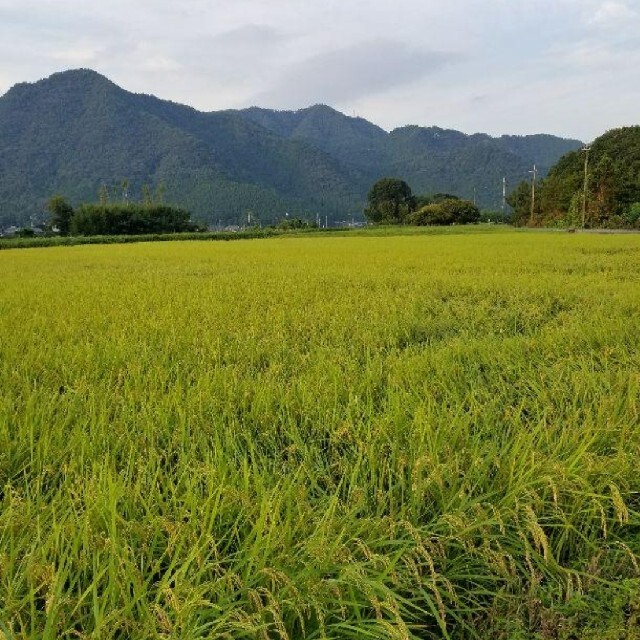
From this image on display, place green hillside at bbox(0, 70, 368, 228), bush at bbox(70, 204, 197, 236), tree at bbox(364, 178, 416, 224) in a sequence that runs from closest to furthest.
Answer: bush at bbox(70, 204, 197, 236)
tree at bbox(364, 178, 416, 224)
green hillside at bbox(0, 70, 368, 228)

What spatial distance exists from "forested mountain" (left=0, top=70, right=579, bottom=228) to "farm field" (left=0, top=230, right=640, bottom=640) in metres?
127

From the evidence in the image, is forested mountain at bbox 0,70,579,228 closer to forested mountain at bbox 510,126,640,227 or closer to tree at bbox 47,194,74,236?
tree at bbox 47,194,74,236

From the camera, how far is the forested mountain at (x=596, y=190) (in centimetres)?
4434

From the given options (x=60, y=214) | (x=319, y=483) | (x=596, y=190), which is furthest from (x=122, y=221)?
(x=319, y=483)

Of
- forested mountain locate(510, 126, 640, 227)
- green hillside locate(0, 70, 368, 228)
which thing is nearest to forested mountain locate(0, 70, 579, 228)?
green hillside locate(0, 70, 368, 228)

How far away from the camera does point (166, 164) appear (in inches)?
5846

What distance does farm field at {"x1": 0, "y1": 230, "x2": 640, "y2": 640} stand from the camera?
3.62ft

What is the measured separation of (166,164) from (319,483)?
6248 inches

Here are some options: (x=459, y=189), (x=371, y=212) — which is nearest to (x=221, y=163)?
(x=459, y=189)

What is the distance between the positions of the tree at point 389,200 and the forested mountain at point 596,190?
90.8 ft

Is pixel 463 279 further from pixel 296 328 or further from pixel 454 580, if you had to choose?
pixel 454 580

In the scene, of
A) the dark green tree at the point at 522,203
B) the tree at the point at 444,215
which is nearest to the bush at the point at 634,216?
the dark green tree at the point at 522,203

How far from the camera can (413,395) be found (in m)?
2.39

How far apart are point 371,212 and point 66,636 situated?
3649 inches
